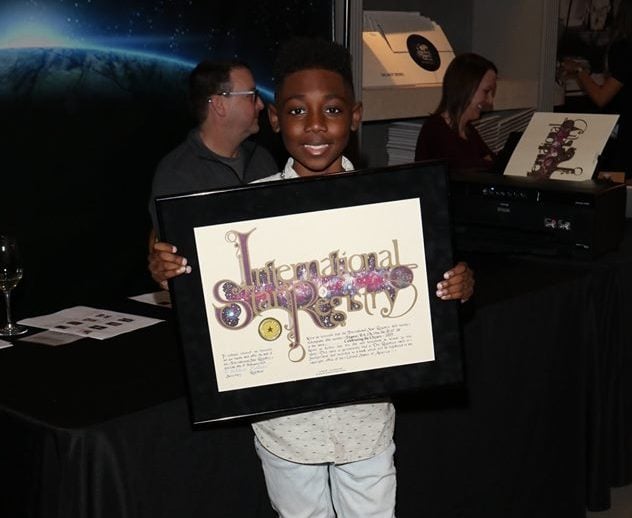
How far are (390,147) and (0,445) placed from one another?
3412mm

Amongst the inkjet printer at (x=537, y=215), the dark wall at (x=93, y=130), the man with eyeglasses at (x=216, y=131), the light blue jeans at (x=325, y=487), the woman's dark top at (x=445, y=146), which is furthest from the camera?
the woman's dark top at (x=445, y=146)

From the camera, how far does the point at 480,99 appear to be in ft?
14.0

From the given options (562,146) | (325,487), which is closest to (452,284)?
(325,487)

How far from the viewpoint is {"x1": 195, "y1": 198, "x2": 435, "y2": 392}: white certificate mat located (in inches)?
63.5

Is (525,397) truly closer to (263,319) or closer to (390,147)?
(263,319)

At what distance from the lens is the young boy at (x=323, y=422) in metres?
1.74

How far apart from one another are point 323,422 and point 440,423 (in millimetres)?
711

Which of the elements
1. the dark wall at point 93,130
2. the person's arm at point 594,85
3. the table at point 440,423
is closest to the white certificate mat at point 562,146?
the table at point 440,423

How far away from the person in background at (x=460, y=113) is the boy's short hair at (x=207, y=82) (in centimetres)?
127

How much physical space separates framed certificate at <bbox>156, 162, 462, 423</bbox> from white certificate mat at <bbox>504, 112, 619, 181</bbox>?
1.64m

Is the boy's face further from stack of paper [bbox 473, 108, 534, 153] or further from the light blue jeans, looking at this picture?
stack of paper [bbox 473, 108, 534, 153]

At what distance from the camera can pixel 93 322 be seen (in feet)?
7.67

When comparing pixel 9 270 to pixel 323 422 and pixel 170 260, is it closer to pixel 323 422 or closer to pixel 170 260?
pixel 170 260

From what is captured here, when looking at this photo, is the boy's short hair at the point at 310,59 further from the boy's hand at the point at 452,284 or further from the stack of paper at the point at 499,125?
the stack of paper at the point at 499,125
